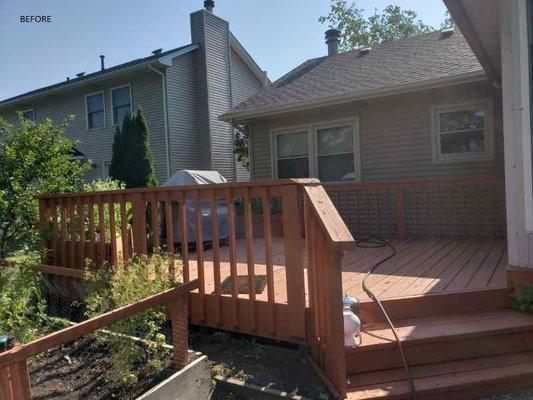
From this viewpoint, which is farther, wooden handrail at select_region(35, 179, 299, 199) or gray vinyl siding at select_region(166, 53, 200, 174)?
gray vinyl siding at select_region(166, 53, 200, 174)

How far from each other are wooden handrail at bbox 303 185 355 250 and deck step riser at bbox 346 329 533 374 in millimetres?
820

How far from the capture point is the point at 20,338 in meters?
2.55

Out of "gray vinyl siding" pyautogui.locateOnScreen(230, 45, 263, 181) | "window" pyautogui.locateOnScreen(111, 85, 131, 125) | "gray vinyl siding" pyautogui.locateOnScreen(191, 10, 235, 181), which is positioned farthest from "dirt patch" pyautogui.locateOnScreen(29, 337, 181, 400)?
"gray vinyl siding" pyautogui.locateOnScreen(230, 45, 263, 181)

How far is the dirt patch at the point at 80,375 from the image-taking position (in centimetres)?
238

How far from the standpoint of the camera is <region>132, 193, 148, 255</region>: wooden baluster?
356 cm

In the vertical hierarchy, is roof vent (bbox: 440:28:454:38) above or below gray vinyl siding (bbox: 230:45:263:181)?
below

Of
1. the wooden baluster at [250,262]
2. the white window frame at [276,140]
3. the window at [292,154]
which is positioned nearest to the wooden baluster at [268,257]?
the wooden baluster at [250,262]

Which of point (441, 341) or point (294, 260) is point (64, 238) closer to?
point (294, 260)

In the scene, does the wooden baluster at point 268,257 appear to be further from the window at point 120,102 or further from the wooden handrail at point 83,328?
the window at point 120,102

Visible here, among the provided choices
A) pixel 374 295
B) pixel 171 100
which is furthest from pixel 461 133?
pixel 171 100

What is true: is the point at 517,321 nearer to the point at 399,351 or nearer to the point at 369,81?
the point at 399,351

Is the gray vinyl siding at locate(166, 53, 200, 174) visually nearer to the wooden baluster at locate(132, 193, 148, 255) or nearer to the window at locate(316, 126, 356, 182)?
the window at locate(316, 126, 356, 182)

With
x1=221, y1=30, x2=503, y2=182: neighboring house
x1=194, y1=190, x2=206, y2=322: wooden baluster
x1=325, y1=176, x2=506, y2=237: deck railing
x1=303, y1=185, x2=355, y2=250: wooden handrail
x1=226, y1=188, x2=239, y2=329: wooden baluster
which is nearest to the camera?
x1=303, y1=185, x2=355, y2=250: wooden handrail

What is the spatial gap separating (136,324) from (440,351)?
209 centimetres
